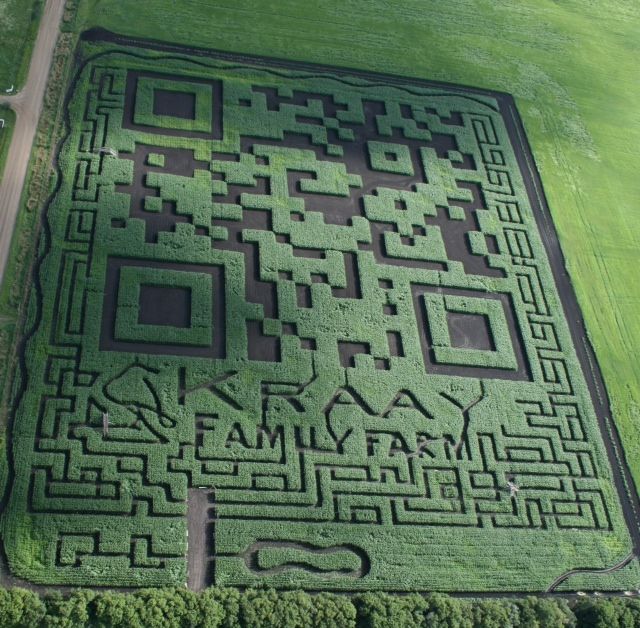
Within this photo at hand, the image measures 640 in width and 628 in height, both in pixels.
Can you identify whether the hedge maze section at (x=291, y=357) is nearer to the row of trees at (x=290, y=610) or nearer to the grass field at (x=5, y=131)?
the row of trees at (x=290, y=610)

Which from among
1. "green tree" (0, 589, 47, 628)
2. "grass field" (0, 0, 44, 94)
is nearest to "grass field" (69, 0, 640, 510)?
"grass field" (0, 0, 44, 94)

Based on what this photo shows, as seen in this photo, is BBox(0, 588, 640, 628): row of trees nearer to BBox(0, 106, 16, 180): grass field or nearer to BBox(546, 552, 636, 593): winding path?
BBox(546, 552, 636, 593): winding path

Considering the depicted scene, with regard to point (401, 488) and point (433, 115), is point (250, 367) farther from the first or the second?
point (433, 115)

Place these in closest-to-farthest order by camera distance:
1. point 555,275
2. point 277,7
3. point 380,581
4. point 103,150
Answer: point 380,581 → point 103,150 → point 555,275 → point 277,7

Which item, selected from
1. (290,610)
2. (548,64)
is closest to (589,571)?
(290,610)

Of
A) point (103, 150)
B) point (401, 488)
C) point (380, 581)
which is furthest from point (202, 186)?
point (380, 581)

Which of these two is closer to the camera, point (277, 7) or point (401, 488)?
point (401, 488)

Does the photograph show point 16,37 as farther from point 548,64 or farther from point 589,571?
point 589,571
